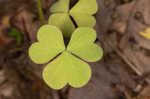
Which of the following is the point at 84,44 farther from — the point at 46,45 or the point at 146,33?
the point at 146,33

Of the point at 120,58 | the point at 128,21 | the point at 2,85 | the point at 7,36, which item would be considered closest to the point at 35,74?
the point at 2,85

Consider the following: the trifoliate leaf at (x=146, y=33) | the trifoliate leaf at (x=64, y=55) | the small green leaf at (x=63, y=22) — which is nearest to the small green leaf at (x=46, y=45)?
the trifoliate leaf at (x=64, y=55)

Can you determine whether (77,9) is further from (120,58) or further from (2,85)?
(2,85)

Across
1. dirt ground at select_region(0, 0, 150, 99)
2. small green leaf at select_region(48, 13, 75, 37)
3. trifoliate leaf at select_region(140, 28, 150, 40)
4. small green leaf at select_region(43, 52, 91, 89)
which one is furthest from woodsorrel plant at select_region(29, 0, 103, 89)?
trifoliate leaf at select_region(140, 28, 150, 40)

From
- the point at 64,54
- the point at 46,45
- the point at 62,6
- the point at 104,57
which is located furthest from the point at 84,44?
the point at 104,57

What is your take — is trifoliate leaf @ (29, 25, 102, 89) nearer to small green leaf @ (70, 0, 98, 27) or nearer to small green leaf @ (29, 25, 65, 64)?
small green leaf @ (29, 25, 65, 64)
